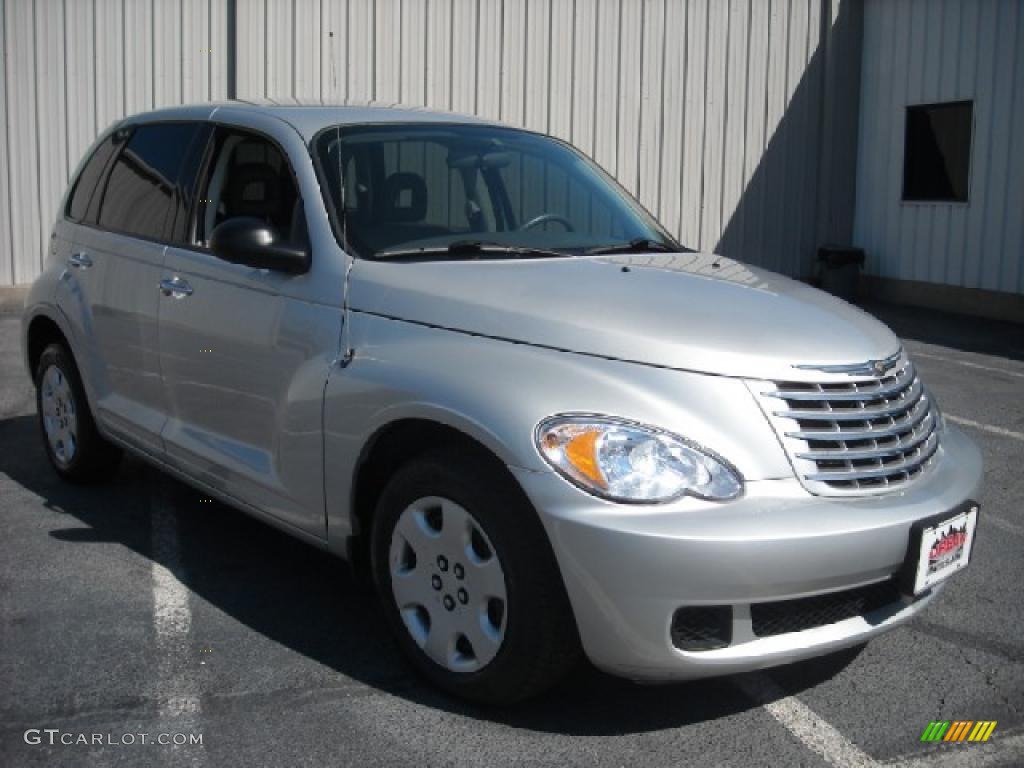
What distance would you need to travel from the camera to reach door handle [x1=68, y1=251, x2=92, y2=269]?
5238 millimetres

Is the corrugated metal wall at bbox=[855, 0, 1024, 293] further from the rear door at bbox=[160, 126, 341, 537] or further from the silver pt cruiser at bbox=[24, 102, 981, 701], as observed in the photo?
the rear door at bbox=[160, 126, 341, 537]

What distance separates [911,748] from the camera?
3203 mm

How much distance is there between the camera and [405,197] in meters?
4.09

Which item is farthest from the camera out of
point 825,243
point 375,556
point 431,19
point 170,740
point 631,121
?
point 825,243

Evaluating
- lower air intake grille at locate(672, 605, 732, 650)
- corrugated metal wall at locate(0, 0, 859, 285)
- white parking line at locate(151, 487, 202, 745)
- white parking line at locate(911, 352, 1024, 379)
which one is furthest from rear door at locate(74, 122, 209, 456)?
white parking line at locate(911, 352, 1024, 379)

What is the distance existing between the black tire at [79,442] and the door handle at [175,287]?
1.10 m

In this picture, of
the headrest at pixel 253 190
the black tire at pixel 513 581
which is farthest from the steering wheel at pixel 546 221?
Answer: the black tire at pixel 513 581

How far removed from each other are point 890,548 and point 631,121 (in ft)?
38.6

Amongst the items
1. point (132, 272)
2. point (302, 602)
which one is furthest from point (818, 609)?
point (132, 272)

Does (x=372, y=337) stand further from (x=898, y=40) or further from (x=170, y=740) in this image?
(x=898, y=40)

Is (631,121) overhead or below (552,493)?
overhead

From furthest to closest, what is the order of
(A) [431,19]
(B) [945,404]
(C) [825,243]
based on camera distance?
(C) [825,243]
(A) [431,19]
(B) [945,404]

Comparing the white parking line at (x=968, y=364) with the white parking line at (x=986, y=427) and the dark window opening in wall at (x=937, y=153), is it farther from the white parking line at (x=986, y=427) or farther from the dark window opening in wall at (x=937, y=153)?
the dark window opening in wall at (x=937, y=153)

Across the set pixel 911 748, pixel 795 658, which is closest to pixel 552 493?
pixel 795 658
